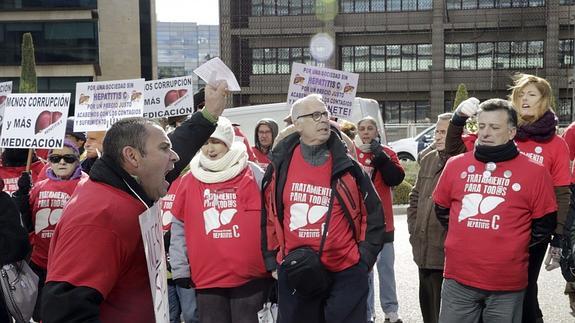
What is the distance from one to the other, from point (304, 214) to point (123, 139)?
214cm

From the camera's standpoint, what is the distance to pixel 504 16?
152ft

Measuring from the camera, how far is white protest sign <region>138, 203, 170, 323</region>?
9.77 ft

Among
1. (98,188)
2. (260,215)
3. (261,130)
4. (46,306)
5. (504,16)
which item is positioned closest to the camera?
(46,306)

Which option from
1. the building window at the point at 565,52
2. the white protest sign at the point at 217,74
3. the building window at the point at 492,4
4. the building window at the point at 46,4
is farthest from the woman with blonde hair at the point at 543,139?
the building window at the point at 46,4

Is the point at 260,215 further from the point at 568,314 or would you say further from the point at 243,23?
the point at 243,23

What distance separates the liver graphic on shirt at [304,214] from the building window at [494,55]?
43.8m

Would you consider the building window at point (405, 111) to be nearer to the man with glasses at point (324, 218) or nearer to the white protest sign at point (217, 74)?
the man with glasses at point (324, 218)

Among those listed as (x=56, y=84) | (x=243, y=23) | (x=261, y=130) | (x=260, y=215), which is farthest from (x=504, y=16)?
(x=260, y=215)

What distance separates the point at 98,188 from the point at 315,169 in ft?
7.43

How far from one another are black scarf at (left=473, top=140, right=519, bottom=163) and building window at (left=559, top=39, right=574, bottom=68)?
43757 millimetres

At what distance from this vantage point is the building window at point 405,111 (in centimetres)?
4766

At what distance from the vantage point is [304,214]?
5.04 metres

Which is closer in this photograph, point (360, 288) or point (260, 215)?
point (360, 288)

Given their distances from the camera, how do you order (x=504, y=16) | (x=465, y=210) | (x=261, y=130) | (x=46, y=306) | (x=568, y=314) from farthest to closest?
1. (x=504, y=16)
2. (x=261, y=130)
3. (x=568, y=314)
4. (x=465, y=210)
5. (x=46, y=306)
